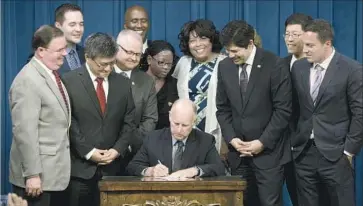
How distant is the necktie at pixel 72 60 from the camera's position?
5337 mm

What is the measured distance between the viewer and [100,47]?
4895 millimetres

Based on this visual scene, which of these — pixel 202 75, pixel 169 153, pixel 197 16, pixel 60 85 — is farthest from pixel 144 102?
pixel 197 16

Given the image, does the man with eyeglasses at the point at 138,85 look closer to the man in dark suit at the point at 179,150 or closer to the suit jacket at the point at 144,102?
the suit jacket at the point at 144,102

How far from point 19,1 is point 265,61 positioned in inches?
89.6

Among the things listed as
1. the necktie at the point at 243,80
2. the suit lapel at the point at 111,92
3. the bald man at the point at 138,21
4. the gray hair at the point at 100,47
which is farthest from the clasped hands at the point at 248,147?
the bald man at the point at 138,21

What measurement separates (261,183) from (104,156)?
0.93m

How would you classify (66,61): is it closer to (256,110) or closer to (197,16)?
(256,110)

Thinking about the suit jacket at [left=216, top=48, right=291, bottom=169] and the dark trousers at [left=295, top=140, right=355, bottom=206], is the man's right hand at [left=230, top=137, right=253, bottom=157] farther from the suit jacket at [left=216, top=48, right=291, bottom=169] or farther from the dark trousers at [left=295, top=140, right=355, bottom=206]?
the dark trousers at [left=295, top=140, right=355, bottom=206]

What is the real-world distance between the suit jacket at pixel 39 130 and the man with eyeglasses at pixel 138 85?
0.60 meters

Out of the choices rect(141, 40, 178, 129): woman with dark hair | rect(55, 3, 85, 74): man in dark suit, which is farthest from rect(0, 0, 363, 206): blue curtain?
rect(55, 3, 85, 74): man in dark suit

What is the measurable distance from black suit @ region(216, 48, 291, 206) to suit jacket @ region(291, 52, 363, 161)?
5.1 inches

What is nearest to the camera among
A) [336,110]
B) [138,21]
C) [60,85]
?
[60,85]

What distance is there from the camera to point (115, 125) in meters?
5.01

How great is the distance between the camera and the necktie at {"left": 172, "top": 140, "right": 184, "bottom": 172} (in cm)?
484
